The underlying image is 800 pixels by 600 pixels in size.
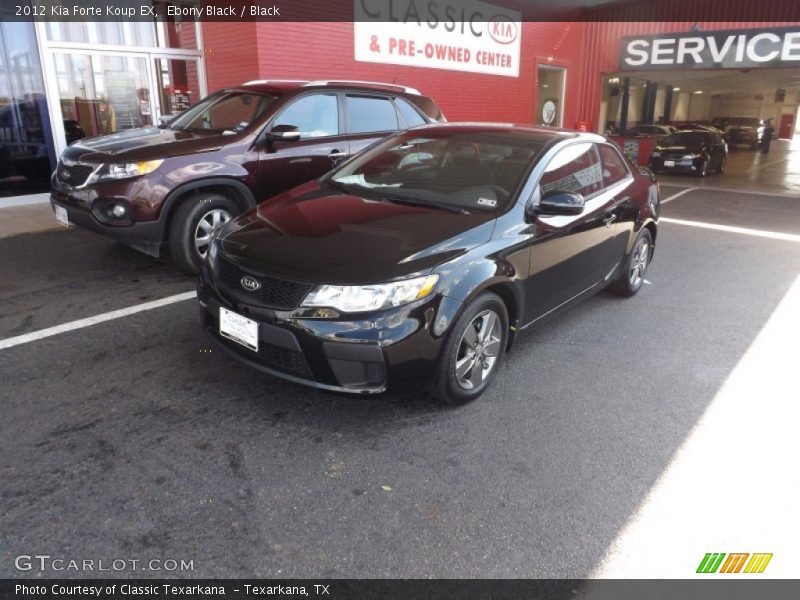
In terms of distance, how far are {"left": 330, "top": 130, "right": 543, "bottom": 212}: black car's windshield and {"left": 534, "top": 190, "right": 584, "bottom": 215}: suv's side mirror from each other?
22 centimetres

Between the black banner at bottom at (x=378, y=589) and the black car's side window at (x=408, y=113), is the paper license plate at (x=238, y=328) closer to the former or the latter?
the black banner at bottom at (x=378, y=589)

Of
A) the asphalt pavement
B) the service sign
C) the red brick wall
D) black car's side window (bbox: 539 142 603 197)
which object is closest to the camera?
the asphalt pavement

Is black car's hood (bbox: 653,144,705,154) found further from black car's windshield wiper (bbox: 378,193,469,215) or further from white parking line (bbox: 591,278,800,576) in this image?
black car's windshield wiper (bbox: 378,193,469,215)

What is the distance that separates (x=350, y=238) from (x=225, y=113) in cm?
358

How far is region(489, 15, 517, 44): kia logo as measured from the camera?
1468 centimetres

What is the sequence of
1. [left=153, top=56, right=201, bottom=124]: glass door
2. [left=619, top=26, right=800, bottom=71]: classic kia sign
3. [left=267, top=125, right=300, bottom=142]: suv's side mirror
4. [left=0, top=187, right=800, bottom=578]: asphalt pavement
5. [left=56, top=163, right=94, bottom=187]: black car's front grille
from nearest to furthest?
[left=0, top=187, right=800, bottom=578]: asphalt pavement
[left=56, top=163, right=94, bottom=187]: black car's front grille
[left=267, top=125, right=300, bottom=142]: suv's side mirror
[left=153, top=56, right=201, bottom=124]: glass door
[left=619, top=26, right=800, bottom=71]: classic kia sign

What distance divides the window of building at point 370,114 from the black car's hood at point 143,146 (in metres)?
1.45

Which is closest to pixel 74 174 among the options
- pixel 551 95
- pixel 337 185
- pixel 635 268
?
pixel 337 185

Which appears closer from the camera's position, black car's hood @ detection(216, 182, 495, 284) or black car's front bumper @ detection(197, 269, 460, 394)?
black car's front bumper @ detection(197, 269, 460, 394)

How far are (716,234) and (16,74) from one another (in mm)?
10626

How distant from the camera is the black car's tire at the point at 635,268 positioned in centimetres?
518

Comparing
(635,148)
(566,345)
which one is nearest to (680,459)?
(566,345)

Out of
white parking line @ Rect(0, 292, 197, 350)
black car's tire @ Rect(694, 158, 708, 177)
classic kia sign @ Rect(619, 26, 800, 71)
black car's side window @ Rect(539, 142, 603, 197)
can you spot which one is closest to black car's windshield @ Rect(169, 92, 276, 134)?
white parking line @ Rect(0, 292, 197, 350)

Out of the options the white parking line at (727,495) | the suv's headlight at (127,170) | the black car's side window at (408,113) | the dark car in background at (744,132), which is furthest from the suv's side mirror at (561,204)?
the dark car in background at (744,132)
